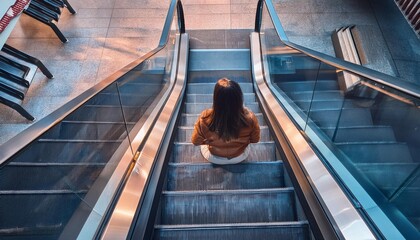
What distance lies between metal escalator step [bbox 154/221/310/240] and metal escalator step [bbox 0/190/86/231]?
0.71m

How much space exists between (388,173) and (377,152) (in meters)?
0.17

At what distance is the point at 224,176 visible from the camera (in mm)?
2594

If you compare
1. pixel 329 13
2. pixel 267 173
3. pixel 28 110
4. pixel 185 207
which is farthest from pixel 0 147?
pixel 329 13

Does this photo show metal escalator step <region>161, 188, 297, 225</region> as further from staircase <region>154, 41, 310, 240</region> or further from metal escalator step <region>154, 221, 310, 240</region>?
metal escalator step <region>154, 221, 310, 240</region>

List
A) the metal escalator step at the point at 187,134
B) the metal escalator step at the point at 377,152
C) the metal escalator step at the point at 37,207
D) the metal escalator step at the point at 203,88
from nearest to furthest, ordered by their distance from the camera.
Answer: the metal escalator step at the point at 37,207 < the metal escalator step at the point at 377,152 < the metal escalator step at the point at 187,134 < the metal escalator step at the point at 203,88

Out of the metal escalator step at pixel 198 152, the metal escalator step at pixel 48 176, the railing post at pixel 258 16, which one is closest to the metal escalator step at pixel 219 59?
the railing post at pixel 258 16

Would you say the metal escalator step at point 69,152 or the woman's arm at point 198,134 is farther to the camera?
the woman's arm at point 198,134

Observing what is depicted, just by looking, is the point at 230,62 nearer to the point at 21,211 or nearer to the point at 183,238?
the point at 183,238

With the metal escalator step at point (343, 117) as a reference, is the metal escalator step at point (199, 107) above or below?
above

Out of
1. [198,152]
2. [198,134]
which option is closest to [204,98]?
[198,152]

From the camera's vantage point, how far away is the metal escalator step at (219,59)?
5051 mm

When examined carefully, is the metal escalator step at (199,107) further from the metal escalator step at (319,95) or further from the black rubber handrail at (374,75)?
the black rubber handrail at (374,75)

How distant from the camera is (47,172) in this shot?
48.9 inches

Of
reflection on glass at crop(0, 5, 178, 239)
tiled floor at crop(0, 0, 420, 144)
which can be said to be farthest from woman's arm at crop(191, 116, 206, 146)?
tiled floor at crop(0, 0, 420, 144)
